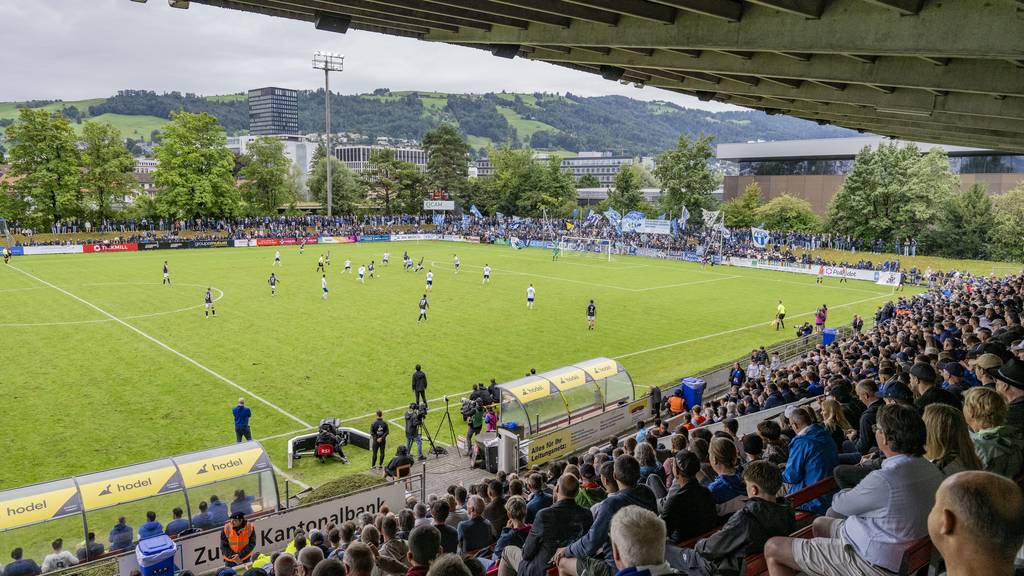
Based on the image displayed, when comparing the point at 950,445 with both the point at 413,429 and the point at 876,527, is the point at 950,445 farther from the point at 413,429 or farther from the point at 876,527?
the point at 413,429

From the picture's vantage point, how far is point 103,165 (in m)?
73.5

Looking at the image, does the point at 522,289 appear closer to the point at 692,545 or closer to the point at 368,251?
the point at 368,251

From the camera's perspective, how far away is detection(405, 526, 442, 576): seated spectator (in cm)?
438

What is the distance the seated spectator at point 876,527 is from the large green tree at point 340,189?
98.8m

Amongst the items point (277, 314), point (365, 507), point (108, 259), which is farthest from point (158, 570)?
point (108, 259)

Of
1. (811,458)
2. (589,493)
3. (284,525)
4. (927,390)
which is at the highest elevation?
(927,390)

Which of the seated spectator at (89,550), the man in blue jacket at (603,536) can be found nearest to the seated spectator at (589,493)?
the man in blue jacket at (603,536)

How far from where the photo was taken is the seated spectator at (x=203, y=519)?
11266 mm

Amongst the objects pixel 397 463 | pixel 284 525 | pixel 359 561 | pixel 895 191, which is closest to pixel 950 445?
pixel 359 561

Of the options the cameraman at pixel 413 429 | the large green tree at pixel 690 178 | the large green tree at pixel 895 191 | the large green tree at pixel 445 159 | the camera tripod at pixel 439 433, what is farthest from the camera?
the large green tree at pixel 445 159

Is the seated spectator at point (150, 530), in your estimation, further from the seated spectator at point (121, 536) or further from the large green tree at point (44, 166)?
the large green tree at point (44, 166)

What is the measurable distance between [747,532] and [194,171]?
273 feet

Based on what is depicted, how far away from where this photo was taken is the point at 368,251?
66.4m

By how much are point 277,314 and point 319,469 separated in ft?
60.6
